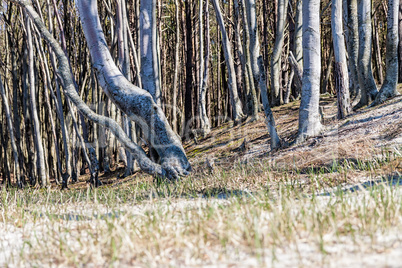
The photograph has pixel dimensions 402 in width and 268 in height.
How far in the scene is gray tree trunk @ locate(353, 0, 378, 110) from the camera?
7816 mm

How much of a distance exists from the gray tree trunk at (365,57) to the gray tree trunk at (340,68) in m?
0.54

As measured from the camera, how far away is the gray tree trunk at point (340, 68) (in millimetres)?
7309

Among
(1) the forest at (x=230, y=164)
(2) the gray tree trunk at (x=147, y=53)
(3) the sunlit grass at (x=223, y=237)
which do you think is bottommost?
(3) the sunlit grass at (x=223, y=237)

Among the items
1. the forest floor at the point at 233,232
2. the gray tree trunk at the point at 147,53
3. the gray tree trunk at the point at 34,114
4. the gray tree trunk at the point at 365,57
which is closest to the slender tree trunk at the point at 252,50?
the gray tree trunk at the point at 147,53

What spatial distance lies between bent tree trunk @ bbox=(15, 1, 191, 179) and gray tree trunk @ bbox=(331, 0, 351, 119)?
155 inches

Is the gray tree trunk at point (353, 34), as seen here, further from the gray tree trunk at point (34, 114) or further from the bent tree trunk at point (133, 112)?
the gray tree trunk at point (34, 114)

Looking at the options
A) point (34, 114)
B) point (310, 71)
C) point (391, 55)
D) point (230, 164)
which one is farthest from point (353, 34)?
point (34, 114)

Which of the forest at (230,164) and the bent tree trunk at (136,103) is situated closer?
the forest at (230,164)

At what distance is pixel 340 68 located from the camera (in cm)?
729

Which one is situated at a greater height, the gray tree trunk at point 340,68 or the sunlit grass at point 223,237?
the gray tree trunk at point 340,68

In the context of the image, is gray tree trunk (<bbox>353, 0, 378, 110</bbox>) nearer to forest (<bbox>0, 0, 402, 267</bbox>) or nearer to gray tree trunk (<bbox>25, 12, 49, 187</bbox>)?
forest (<bbox>0, 0, 402, 267</bbox>)

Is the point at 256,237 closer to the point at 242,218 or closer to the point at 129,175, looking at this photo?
the point at 242,218

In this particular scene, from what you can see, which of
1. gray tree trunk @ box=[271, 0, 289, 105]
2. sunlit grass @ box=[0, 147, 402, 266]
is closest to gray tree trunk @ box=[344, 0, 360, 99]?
gray tree trunk @ box=[271, 0, 289, 105]

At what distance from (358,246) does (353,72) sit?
23.5 ft
